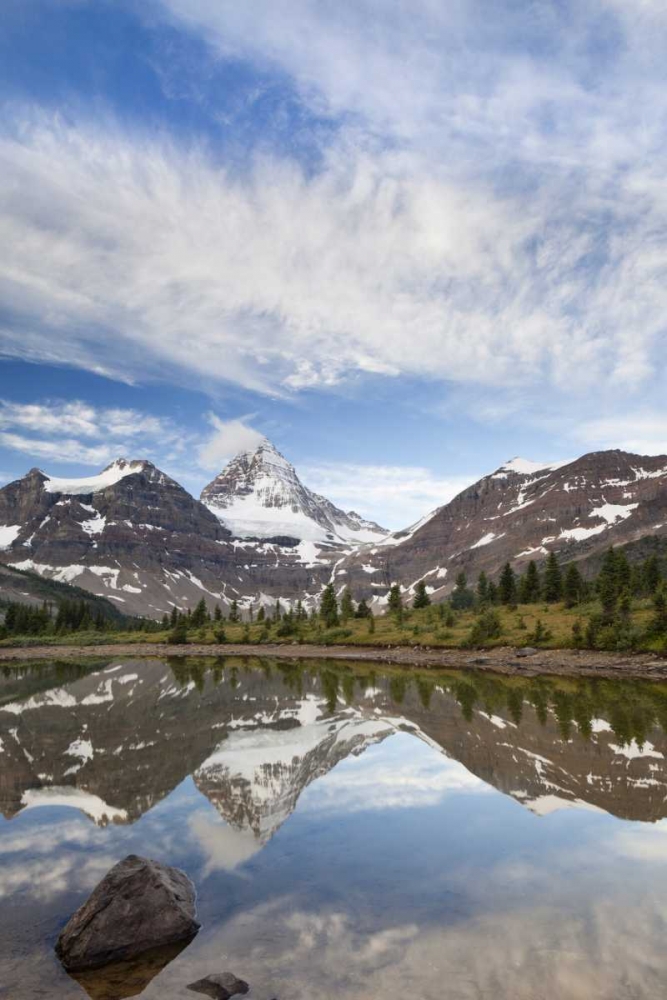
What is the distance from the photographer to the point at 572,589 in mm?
100562

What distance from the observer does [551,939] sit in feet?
36.2

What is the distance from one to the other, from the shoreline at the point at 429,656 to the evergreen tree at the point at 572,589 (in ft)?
60.1


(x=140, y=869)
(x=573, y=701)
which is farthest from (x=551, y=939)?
(x=573, y=701)

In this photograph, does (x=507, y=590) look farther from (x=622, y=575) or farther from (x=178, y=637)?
(x=178, y=637)

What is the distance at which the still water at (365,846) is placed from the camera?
10.2 meters

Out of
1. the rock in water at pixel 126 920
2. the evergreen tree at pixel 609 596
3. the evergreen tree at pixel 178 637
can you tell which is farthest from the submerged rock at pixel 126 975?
the evergreen tree at pixel 178 637

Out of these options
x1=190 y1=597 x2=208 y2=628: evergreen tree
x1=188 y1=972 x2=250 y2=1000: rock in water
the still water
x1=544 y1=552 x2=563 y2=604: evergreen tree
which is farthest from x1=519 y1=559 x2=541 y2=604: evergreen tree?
x1=188 y1=972 x2=250 y2=1000: rock in water

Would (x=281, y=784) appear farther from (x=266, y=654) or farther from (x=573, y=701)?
(x=266, y=654)

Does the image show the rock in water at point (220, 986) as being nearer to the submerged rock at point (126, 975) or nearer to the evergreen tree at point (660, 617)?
the submerged rock at point (126, 975)

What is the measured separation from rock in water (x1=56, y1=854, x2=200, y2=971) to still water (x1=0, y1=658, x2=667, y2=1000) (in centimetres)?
42

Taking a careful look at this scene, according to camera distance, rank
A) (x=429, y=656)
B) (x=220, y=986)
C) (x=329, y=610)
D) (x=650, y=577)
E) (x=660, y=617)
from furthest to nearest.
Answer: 1. (x=329, y=610)
2. (x=650, y=577)
3. (x=429, y=656)
4. (x=660, y=617)
5. (x=220, y=986)

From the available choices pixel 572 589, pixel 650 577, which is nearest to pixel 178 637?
pixel 572 589

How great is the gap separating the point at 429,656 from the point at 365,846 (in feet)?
241

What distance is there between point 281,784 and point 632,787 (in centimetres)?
1216
